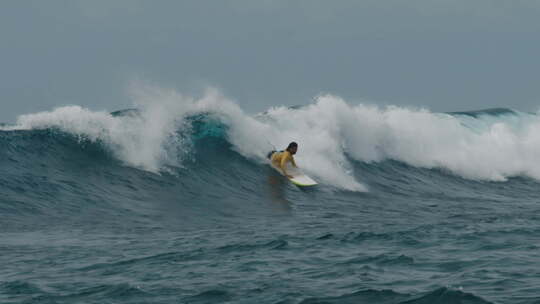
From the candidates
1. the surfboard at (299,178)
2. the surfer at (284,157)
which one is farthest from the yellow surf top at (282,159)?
the surfboard at (299,178)

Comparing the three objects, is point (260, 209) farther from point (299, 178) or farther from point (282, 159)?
point (282, 159)

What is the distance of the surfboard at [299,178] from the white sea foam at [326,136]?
0.86 m

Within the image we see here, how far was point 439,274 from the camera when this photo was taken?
8766mm

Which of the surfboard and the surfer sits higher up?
the surfer

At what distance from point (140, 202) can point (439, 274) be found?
8970 mm

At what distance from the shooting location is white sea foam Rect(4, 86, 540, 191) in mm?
20469

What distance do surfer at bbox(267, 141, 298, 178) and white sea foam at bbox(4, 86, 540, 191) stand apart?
3.05 ft

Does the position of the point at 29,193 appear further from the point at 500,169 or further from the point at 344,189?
the point at 500,169

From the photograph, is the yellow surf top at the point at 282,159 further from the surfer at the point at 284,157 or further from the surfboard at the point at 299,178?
the surfboard at the point at 299,178

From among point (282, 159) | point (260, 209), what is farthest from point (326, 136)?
point (260, 209)

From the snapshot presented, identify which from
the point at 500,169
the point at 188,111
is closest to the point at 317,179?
the point at 188,111

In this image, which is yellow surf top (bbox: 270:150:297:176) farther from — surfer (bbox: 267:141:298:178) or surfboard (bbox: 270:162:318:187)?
surfboard (bbox: 270:162:318:187)

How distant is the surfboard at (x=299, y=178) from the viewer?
19.3 metres

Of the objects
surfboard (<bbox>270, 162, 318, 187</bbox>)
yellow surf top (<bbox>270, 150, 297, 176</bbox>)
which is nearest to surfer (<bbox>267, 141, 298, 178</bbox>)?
yellow surf top (<bbox>270, 150, 297, 176</bbox>)
